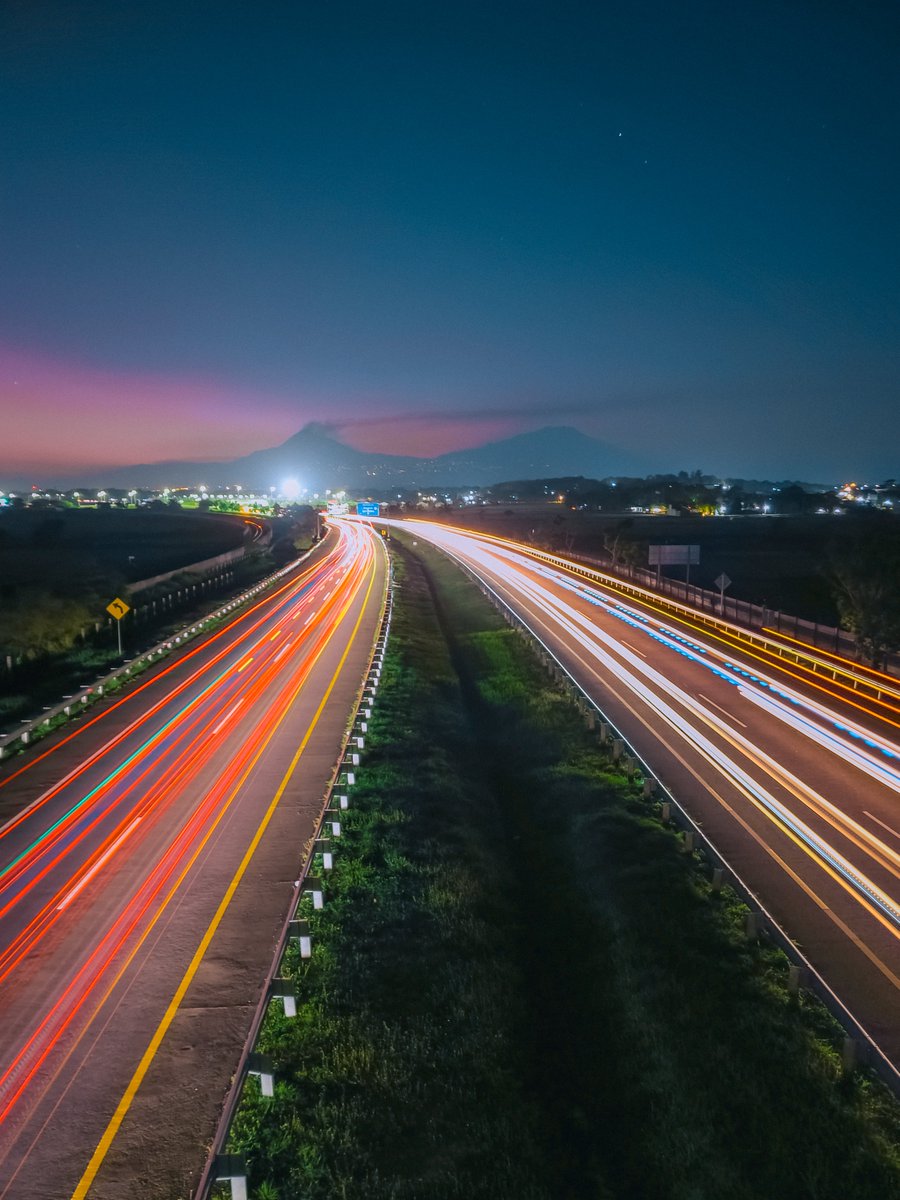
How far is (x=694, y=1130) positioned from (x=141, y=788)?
13.3m

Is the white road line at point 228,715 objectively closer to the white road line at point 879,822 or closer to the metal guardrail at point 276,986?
the metal guardrail at point 276,986

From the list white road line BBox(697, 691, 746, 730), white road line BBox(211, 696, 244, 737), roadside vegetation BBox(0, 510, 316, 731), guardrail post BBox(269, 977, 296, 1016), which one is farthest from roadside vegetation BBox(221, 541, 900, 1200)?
roadside vegetation BBox(0, 510, 316, 731)

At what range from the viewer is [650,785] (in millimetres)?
19016

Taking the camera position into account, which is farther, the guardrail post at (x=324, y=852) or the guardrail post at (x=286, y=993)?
the guardrail post at (x=324, y=852)

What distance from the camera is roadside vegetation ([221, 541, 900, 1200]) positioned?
28.1 feet

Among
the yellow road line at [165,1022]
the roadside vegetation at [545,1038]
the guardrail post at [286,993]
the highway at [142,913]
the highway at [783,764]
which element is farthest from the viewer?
the highway at [783,764]

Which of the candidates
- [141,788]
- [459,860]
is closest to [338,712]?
[141,788]

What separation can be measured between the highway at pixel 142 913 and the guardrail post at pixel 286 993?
45cm

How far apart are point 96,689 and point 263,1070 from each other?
67.1 feet

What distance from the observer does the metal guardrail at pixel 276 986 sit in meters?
7.39

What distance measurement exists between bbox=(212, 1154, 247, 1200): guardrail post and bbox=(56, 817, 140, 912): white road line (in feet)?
22.7

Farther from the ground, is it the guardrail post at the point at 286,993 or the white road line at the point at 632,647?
the guardrail post at the point at 286,993

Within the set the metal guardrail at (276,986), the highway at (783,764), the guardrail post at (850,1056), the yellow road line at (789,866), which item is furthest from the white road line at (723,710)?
the guardrail post at (850,1056)

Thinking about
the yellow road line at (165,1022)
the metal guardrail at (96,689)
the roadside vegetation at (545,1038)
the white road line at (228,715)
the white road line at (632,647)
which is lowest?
the roadside vegetation at (545,1038)
